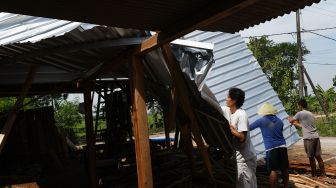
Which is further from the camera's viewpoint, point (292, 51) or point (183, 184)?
point (292, 51)

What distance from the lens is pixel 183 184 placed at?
689cm

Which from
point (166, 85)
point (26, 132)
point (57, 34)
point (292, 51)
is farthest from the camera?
point (292, 51)

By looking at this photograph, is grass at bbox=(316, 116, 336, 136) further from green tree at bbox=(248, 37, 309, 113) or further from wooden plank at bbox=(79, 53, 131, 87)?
wooden plank at bbox=(79, 53, 131, 87)

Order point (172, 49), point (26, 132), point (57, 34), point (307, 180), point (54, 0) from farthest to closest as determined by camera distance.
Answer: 1. point (26, 132)
2. point (307, 180)
3. point (172, 49)
4. point (57, 34)
5. point (54, 0)

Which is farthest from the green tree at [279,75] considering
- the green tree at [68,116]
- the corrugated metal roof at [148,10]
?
the corrugated metal roof at [148,10]

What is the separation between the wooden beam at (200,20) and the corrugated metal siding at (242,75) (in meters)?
2.83

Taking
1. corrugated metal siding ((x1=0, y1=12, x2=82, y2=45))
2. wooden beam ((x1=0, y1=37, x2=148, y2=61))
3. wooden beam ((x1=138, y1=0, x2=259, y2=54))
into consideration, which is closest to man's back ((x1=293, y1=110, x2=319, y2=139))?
wooden beam ((x1=0, y1=37, x2=148, y2=61))

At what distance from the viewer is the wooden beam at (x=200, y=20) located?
3.14 meters

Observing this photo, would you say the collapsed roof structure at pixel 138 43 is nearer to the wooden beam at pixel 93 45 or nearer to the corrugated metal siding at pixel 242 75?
the wooden beam at pixel 93 45

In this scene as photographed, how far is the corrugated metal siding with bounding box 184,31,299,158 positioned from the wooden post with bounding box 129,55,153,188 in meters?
2.42

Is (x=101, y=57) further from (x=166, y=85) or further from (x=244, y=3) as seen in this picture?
(x=244, y=3)

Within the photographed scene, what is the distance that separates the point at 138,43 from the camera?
4.92 meters

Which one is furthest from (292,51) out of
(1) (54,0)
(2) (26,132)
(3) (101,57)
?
(1) (54,0)

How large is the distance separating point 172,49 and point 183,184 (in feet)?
9.27
